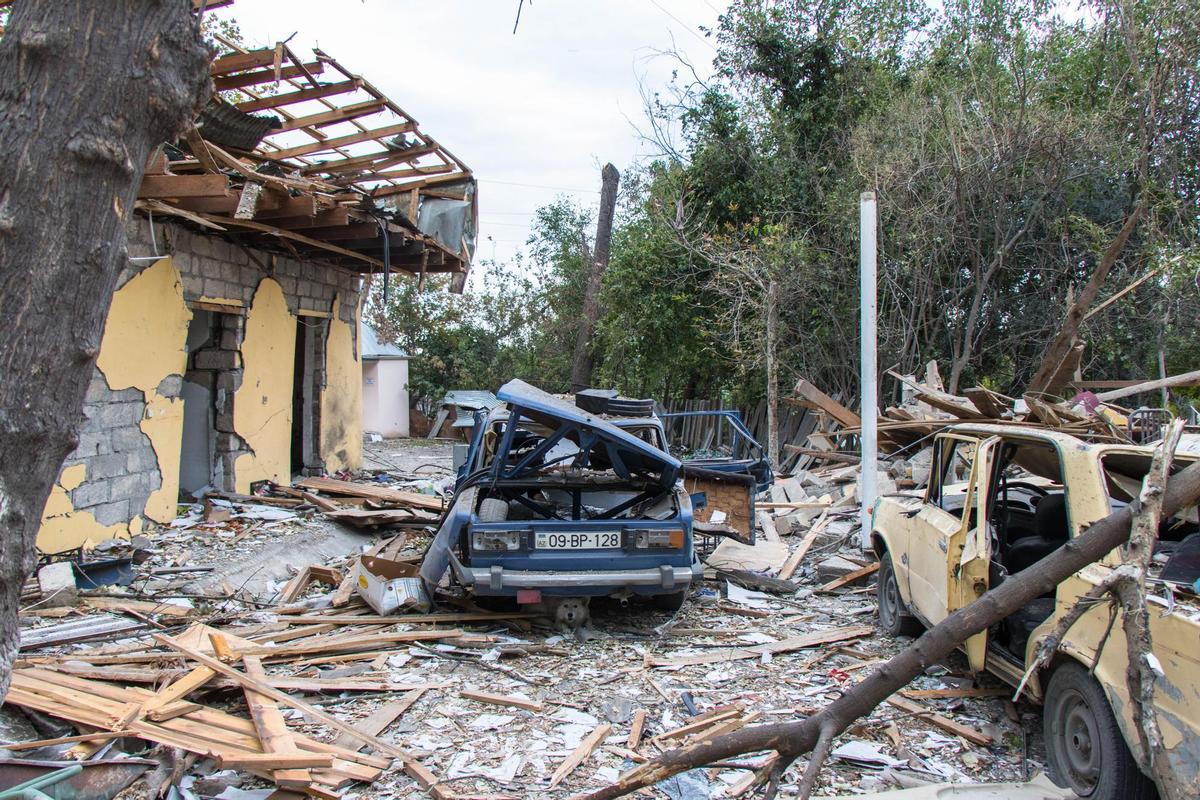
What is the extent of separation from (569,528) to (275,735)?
2.54 m

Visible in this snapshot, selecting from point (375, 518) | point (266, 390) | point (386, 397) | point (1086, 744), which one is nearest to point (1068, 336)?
point (1086, 744)

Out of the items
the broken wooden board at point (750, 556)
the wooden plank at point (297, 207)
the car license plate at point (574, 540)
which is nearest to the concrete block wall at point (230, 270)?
the wooden plank at point (297, 207)

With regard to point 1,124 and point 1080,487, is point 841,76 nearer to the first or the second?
point 1080,487

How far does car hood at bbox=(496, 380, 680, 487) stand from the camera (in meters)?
5.87

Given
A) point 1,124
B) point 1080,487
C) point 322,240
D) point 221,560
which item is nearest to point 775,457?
point 322,240

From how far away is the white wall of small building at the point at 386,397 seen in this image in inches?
1014

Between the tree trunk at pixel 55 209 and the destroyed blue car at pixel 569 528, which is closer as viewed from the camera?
the tree trunk at pixel 55 209

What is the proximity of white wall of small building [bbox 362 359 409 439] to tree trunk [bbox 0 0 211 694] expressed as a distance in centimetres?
2393

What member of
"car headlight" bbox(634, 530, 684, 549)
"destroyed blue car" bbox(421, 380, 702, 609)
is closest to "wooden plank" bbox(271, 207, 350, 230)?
"destroyed blue car" bbox(421, 380, 702, 609)

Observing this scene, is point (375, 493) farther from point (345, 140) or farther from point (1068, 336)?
point (1068, 336)

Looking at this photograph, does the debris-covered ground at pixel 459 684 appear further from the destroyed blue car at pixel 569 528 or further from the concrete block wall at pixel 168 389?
the concrete block wall at pixel 168 389

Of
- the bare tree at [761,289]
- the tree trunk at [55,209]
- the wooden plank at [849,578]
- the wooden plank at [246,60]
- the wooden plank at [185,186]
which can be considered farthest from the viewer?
the bare tree at [761,289]

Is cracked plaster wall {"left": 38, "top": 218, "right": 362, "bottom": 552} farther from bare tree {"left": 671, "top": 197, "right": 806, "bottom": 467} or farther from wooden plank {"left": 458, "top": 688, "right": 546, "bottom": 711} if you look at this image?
bare tree {"left": 671, "top": 197, "right": 806, "bottom": 467}

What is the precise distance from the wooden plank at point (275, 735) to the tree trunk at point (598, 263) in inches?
635
